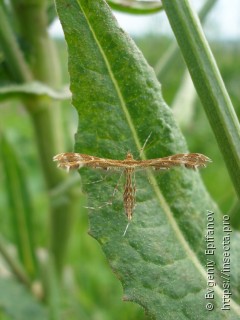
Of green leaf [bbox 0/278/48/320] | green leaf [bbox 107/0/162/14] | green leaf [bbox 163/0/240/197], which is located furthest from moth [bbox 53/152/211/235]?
green leaf [bbox 0/278/48/320]

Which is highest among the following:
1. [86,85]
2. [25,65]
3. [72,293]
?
[25,65]

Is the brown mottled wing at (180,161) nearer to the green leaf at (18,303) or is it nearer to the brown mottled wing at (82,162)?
the brown mottled wing at (82,162)

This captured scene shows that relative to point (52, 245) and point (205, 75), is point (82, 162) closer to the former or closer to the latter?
point (205, 75)

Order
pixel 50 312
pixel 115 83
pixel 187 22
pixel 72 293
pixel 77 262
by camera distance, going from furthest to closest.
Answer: pixel 77 262 → pixel 72 293 → pixel 50 312 → pixel 115 83 → pixel 187 22

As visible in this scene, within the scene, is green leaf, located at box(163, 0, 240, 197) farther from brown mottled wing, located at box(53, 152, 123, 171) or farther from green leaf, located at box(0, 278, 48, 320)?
green leaf, located at box(0, 278, 48, 320)

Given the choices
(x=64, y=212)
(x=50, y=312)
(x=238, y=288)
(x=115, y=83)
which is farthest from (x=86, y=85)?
(x=50, y=312)

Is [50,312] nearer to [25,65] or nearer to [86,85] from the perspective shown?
[25,65]

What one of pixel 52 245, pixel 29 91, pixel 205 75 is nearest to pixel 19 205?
pixel 52 245
